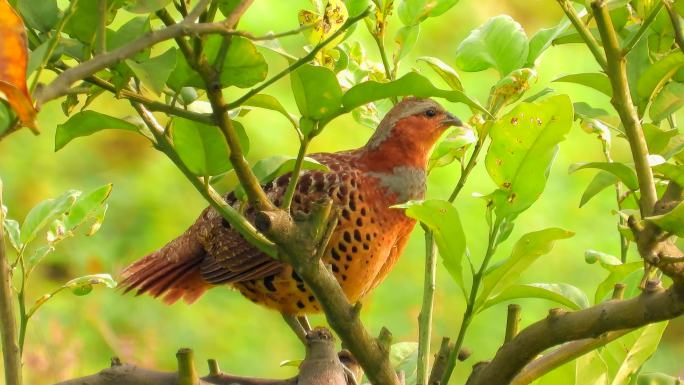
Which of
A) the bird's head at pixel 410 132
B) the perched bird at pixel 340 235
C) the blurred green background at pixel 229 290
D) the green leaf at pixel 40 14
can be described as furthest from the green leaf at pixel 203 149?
the blurred green background at pixel 229 290

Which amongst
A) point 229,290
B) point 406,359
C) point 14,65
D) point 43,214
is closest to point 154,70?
point 14,65

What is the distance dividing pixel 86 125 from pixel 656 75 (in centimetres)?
47

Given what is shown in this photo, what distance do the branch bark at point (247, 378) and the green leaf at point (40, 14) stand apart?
0.29m

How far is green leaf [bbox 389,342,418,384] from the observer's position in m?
1.26

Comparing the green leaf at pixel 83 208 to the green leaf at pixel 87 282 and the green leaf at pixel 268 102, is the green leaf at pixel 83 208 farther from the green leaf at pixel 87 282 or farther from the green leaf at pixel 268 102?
the green leaf at pixel 268 102

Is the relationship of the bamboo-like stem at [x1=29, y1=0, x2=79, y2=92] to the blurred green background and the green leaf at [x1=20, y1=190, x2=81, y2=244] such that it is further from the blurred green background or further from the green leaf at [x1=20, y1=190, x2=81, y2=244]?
the blurred green background

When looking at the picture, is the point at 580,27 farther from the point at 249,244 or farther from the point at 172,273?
the point at 172,273

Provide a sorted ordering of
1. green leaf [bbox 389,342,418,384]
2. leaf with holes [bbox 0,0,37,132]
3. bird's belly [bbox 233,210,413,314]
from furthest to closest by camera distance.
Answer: bird's belly [bbox 233,210,413,314] < green leaf [bbox 389,342,418,384] < leaf with holes [bbox 0,0,37,132]

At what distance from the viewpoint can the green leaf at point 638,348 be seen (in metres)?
1.07

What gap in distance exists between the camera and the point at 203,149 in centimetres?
88

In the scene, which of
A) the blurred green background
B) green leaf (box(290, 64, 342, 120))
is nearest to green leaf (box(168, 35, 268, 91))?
green leaf (box(290, 64, 342, 120))

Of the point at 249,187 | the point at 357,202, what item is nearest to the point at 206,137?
the point at 249,187

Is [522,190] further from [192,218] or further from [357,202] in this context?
[192,218]

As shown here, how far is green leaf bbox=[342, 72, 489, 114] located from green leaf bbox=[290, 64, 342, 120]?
0.01 meters
